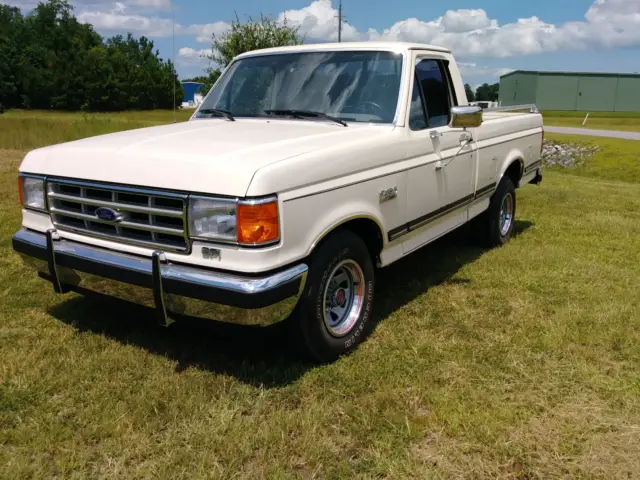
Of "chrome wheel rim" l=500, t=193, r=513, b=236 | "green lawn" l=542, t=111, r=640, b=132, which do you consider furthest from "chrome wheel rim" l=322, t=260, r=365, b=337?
"green lawn" l=542, t=111, r=640, b=132

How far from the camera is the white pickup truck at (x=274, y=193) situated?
288cm

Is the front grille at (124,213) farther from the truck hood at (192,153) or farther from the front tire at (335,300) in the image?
the front tire at (335,300)

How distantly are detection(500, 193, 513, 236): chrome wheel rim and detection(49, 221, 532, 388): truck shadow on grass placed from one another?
160 cm

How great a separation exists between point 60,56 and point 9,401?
89.6 meters

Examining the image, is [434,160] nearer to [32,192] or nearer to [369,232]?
[369,232]

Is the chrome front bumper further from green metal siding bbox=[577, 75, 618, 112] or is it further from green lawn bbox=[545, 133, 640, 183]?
green metal siding bbox=[577, 75, 618, 112]

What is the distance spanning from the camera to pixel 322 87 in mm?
4277

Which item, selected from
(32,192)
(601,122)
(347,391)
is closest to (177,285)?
(347,391)

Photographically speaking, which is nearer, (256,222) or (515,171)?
(256,222)

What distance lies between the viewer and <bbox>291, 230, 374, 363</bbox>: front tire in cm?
324

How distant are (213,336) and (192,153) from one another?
1.44m

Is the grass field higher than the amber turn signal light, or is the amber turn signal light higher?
the amber turn signal light

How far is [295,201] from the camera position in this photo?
300cm

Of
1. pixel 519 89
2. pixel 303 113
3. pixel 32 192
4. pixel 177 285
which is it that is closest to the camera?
pixel 177 285
